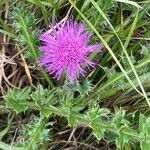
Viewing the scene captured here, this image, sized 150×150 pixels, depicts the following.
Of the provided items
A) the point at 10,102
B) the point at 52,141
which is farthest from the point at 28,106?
the point at 52,141

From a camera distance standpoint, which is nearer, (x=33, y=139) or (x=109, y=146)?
(x=33, y=139)

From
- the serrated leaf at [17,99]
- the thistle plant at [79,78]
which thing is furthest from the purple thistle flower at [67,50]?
the serrated leaf at [17,99]

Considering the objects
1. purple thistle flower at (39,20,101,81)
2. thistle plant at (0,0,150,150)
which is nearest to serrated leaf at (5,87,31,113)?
thistle plant at (0,0,150,150)

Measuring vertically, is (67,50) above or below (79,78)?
above

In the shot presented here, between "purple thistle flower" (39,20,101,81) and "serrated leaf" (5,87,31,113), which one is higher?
"purple thistle flower" (39,20,101,81)

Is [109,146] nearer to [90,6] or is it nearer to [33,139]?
[33,139]

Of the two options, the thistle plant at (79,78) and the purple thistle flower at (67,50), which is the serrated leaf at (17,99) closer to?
the thistle plant at (79,78)

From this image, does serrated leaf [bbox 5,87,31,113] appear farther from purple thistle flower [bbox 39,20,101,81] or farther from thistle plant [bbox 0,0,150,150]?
purple thistle flower [bbox 39,20,101,81]

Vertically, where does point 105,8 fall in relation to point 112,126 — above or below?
above
